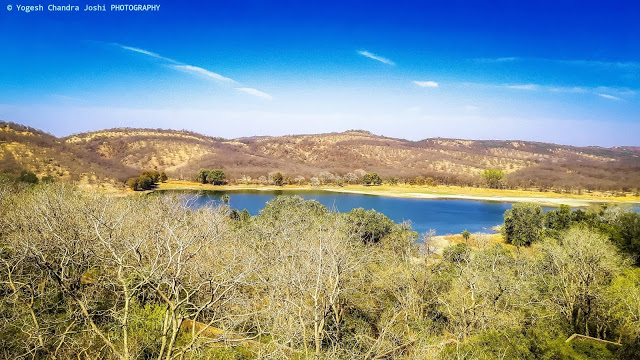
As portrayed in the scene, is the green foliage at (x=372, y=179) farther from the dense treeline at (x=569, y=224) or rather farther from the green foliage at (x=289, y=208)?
the green foliage at (x=289, y=208)

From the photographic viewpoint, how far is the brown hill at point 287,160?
59.8 meters

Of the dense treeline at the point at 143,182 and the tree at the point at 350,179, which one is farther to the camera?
the tree at the point at 350,179

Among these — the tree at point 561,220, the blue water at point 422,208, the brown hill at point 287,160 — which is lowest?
the blue water at point 422,208

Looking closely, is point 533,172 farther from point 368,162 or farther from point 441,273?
point 441,273

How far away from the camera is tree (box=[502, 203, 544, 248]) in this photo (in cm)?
3725

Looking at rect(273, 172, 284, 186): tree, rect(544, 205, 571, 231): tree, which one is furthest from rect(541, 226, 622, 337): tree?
rect(273, 172, 284, 186): tree

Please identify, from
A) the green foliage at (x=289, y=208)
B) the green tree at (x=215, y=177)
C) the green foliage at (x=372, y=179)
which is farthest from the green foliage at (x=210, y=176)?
the green foliage at (x=289, y=208)

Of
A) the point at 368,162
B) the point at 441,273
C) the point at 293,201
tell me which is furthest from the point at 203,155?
the point at 441,273

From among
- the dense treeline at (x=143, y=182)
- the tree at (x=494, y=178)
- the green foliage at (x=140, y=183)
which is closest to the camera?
the green foliage at (x=140, y=183)

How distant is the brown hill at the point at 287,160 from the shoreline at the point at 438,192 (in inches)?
399

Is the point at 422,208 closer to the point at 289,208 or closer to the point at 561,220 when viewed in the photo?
the point at 561,220

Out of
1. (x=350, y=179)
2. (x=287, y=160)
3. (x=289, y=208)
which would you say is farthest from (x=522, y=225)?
(x=287, y=160)

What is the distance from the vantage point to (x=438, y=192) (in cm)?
8788

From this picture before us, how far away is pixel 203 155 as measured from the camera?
470ft
